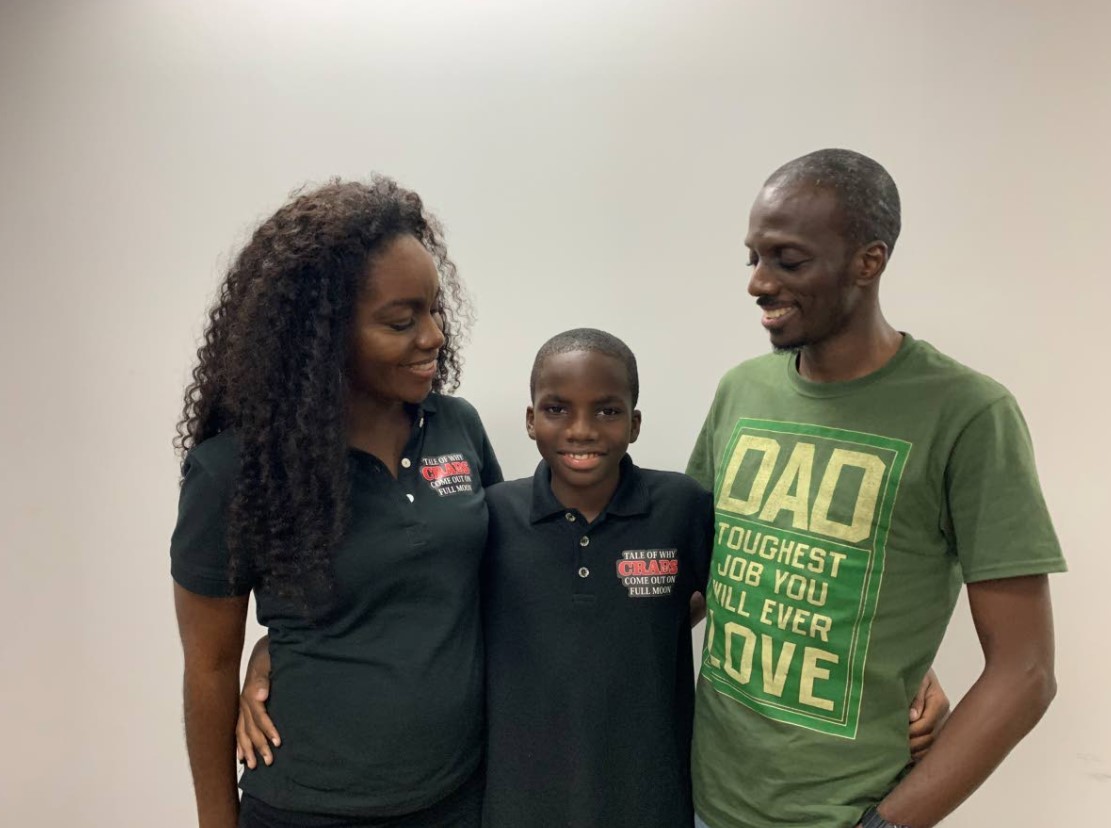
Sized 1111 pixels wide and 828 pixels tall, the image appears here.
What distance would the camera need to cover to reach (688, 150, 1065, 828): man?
0.84 meters

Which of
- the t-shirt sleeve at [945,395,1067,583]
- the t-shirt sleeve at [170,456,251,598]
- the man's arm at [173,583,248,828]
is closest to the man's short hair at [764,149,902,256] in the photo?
the t-shirt sleeve at [945,395,1067,583]

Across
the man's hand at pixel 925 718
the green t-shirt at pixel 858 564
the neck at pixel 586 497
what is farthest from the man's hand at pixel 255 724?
Result: the man's hand at pixel 925 718

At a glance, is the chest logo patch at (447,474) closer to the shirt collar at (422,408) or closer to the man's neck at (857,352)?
the shirt collar at (422,408)

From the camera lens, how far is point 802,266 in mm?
899

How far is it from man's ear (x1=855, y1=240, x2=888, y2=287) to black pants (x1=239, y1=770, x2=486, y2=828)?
950 mm

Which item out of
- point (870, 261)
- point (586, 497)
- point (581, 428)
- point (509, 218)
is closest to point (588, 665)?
point (586, 497)

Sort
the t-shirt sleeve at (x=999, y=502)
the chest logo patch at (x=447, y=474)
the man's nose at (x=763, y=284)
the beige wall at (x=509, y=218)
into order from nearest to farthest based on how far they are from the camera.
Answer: the t-shirt sleeve at (x=999, y=502) < the man's nose at (x=763, y=284) < the chest logo patch at (x=447, y=474) < the beige wall at (x=509, y=218)

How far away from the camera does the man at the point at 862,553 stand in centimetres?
84

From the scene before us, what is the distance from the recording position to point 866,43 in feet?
4.31

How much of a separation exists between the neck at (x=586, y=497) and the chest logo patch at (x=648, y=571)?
89mm

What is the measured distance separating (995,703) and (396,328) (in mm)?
951

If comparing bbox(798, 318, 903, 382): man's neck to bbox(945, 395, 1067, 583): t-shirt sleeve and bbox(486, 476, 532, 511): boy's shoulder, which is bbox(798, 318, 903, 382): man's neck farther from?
bbox(486, 476, 532, 511): boy's shoulder

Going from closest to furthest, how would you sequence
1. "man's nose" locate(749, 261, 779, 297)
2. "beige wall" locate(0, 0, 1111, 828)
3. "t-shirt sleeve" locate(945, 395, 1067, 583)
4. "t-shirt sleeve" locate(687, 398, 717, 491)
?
"t-shirt sleeve" locate(945, 395, 1067, 583), "man's nose" locate(749, 261, 779, 297), "t-shirt sleeve" locate(687, 398, 717, 491), "beige wall" locate(0, 0, 1111, 828)

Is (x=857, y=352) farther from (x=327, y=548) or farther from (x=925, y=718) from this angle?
(x=327, y=548)
